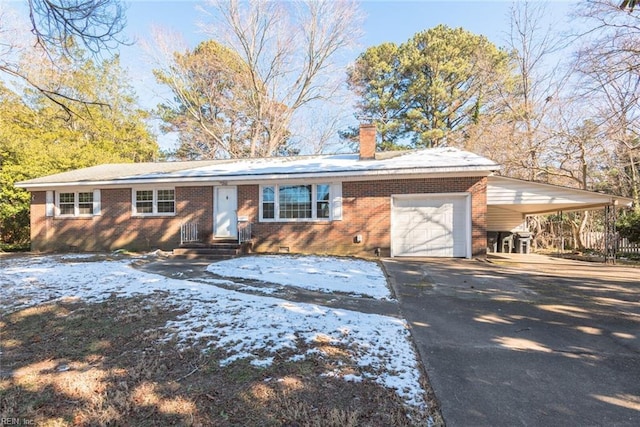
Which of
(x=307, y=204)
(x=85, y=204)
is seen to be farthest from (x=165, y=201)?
(x=307, y=204)

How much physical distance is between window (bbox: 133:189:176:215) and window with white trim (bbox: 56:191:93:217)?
217 centimetres

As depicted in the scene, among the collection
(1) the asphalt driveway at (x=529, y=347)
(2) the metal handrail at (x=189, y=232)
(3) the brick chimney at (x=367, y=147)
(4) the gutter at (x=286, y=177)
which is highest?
(3) the brick chimney at (x=367, y=147)

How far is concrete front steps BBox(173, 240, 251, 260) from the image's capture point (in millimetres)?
10688

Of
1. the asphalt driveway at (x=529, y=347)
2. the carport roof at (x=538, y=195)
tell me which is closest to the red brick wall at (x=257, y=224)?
the carport roof at (x=538, y=195)

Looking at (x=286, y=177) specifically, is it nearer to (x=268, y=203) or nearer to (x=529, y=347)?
(x=268, y=203)

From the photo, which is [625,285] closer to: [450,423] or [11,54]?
[450,423]

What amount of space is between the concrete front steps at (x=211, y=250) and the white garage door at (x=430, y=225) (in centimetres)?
530

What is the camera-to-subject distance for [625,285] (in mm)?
6773

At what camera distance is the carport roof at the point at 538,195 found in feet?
33.2

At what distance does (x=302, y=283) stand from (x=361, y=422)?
14.1 feet

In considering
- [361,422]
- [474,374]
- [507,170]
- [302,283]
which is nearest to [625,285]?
[474,374]

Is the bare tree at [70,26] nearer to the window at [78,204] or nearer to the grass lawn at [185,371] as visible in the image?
the grass lawn at [185,371]

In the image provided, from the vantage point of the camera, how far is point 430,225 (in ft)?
35.9

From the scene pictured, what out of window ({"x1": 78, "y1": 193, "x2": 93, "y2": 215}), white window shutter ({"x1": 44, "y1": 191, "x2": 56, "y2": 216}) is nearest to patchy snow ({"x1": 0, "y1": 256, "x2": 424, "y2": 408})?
window ({"x1": 78, "y1": 193, "x2": 93, "y2": 215})
